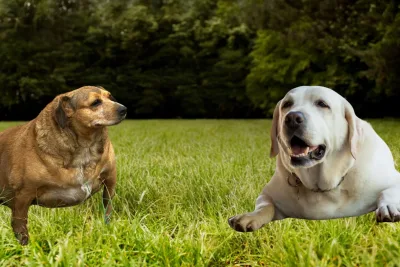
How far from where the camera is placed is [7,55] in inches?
1138

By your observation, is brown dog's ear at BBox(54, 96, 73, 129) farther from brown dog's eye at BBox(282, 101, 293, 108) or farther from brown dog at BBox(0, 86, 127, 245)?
brown dog's eye at BBox(282, 101, 293, 108)

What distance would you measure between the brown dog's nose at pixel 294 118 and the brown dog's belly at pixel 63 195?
1.31m

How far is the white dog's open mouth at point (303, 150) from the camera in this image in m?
2.80

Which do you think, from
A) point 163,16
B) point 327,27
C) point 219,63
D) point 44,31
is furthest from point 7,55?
point 327,27

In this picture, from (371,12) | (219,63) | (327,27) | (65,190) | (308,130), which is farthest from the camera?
(219,63)

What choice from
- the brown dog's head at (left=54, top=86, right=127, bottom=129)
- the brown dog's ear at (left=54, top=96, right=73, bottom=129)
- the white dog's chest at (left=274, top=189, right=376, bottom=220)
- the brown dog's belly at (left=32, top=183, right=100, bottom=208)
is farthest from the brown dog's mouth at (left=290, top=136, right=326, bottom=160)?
the brown dog's ear at (left=54, top=96, right=73, bottom=129)

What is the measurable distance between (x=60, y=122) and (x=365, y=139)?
1.81 m

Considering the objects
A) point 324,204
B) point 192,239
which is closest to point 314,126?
point 324,204

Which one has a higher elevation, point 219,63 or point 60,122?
point 60,122

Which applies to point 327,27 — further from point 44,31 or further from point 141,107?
point 44,31


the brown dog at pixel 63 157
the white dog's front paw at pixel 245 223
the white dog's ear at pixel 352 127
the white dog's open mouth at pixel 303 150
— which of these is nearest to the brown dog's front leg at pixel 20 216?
the brown dog at pixel 63 157

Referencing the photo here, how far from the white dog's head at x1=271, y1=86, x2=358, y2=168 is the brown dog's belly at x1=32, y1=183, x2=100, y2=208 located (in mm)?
1219

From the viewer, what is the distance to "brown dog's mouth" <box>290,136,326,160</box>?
281cm

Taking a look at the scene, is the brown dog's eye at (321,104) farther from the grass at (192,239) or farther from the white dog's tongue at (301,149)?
the grass at (192,239)
